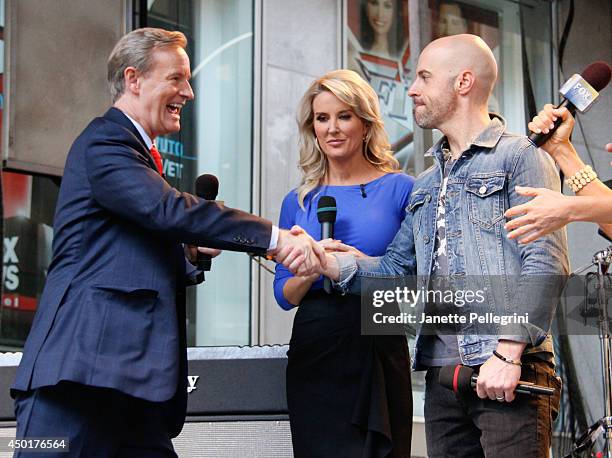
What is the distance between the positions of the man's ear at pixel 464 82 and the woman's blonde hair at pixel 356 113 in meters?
0.60

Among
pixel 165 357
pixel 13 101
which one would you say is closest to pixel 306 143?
pixel 165 357

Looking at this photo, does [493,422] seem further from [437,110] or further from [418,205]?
[437,110]

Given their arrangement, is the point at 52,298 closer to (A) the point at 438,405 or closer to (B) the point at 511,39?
(A) the point at 438,405

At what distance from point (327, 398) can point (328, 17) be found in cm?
391

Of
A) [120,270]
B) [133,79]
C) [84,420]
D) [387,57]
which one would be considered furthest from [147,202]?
[387,57]

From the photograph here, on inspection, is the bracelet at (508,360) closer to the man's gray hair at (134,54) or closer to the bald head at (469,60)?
the bald head at (469,60)

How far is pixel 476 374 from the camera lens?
2.81m

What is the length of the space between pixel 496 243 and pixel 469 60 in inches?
22.5

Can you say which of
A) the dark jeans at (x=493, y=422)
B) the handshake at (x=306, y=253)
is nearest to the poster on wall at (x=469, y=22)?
the handshake at (x=306, y=253)

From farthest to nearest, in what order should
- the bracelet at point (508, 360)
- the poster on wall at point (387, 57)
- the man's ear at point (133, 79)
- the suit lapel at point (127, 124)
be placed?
the poster on wall at point (387, 57)
the man's ear at point (133, 79)
the suit lapel at point (127, 124)
the bracelet at point (508, 360)

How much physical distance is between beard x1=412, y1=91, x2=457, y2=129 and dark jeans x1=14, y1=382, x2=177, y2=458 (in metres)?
1.13

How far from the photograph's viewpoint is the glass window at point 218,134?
6.55 meters

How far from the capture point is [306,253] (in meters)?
3.24

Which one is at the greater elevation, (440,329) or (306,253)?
(306,253)
